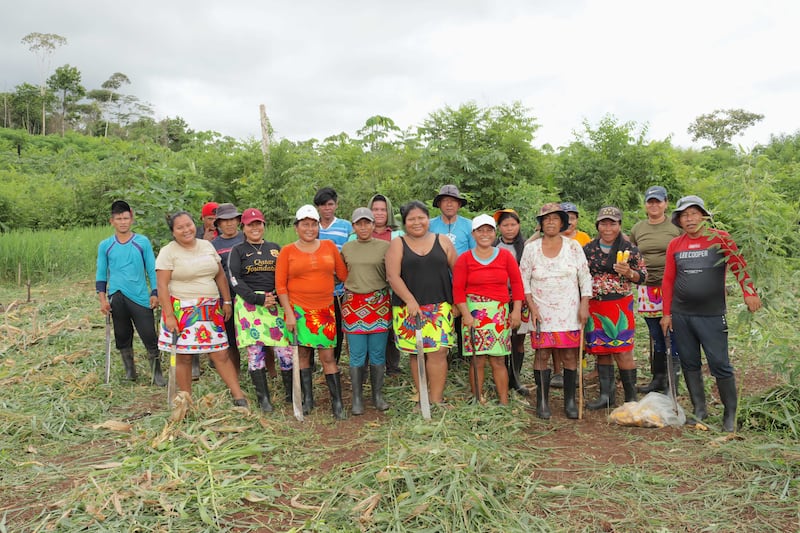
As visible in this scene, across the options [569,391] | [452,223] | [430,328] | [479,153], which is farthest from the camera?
[479,153]

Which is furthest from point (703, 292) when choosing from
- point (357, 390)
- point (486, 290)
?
point (357, 390)

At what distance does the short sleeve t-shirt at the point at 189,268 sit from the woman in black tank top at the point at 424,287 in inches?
57.9

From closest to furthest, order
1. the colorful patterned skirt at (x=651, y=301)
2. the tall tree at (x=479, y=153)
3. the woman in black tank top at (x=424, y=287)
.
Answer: the woman in black tank top at (x=424, y=287) → the colorful patterned skirt at (x=651, y=301) → the tall tree at (x=479, y=153)

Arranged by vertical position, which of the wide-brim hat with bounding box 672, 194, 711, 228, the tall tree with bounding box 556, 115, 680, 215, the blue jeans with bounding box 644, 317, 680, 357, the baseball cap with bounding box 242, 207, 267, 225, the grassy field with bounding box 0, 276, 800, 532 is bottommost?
the grassy field with bounding box 0, 276, 800, 532

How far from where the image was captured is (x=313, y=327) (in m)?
4.69

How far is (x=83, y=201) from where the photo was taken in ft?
53.9

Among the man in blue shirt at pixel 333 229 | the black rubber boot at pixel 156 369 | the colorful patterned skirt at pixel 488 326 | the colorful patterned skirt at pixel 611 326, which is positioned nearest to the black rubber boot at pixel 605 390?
the colorful patterned skirt at pixel 611 326

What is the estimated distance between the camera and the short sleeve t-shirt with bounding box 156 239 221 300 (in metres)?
4.51

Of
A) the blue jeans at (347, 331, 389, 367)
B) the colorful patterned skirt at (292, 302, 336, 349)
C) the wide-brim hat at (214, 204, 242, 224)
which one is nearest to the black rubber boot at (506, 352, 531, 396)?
the blue jeans at (347, 331, 389, 367)

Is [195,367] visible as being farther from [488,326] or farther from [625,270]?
[625,270]

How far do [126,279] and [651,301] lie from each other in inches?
190

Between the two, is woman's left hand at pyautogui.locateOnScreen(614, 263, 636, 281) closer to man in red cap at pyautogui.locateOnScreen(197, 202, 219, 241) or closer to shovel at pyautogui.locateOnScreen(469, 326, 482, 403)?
shovel at pyautogui.locateOnScreen(469, 326, 482, 403)

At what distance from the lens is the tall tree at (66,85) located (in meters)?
41.4

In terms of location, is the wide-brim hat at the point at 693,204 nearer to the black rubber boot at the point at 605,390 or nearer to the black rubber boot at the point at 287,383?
the black rubber boot at the point at 605,390
